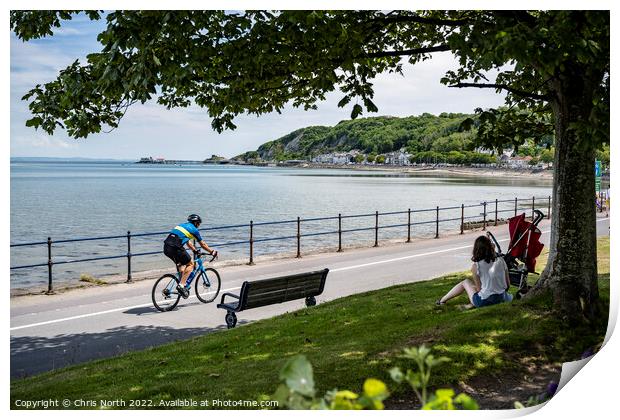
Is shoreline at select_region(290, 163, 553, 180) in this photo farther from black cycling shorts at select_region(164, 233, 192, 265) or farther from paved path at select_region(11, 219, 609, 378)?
black cycling shorts at select_region(164, 233, 192, 265)

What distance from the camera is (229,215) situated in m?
31.9

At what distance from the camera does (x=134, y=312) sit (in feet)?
29.5

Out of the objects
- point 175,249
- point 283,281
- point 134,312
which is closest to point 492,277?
point 283,281

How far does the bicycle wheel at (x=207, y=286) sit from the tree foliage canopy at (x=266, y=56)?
3.20 m

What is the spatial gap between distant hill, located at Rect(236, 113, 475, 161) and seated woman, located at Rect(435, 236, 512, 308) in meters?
1.62

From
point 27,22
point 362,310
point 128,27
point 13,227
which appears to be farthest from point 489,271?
point 13,227

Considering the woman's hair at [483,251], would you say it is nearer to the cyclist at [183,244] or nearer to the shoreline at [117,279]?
the cyclist at [183,244]

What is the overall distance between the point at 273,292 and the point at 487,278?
107 inches

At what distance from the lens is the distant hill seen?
946 centimetres

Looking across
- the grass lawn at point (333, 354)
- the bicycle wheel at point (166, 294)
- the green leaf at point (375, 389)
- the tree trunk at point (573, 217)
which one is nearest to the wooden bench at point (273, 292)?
the grass lawn at point (333, 354)

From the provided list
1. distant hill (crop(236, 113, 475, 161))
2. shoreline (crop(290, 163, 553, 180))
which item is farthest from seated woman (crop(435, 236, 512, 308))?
shoreline (crop(290, 163, 553, 180))

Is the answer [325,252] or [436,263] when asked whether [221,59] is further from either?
[325,252]

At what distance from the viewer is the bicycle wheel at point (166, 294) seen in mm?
9211

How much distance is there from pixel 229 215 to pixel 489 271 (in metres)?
25.7
